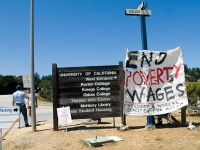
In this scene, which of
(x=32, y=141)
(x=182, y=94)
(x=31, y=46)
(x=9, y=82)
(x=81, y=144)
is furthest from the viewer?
(x=9, y=82)

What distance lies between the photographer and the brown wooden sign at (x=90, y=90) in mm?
9039

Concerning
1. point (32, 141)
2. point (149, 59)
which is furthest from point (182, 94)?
point (32, 141)

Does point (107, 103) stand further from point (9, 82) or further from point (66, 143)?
point (9, 82)

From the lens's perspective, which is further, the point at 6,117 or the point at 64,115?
the point at 64,115

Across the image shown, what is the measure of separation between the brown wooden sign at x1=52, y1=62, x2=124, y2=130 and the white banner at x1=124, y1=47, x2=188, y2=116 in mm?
403

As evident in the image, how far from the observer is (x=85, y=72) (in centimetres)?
911

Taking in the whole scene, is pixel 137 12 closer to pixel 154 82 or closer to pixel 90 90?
pixel 154 82

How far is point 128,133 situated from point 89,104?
1870mm

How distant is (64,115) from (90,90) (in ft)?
4.27

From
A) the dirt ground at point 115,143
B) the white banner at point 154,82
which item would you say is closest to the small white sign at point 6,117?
the dirt ground at point 115,143

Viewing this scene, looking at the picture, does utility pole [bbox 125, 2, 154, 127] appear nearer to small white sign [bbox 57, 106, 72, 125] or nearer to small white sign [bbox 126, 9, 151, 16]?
small white sign [bbox 126, 9, 151, 16]

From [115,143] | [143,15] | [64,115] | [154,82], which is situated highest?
[143,15]

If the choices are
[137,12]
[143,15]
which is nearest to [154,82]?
[143,15]

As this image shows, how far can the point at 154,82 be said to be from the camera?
880 centimetres
